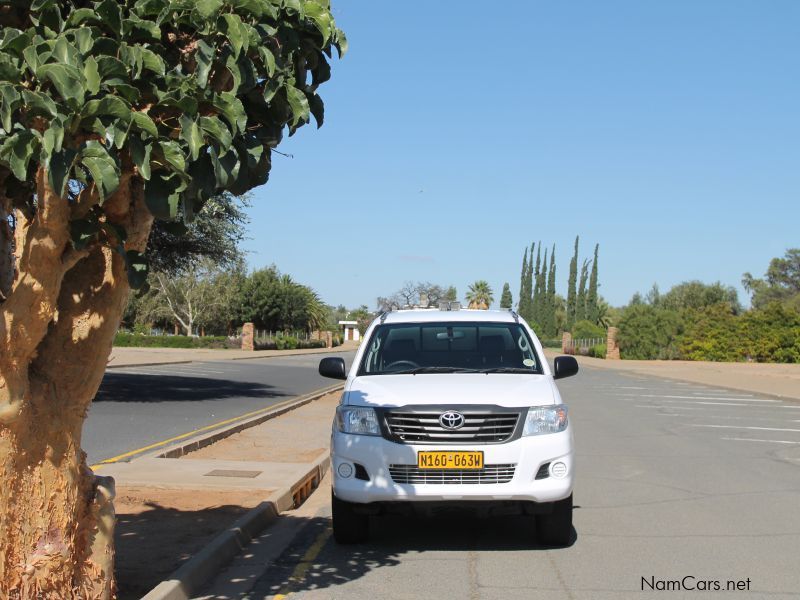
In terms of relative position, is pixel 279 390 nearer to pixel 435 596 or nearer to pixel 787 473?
pixel 787 473

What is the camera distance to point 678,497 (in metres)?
9.81

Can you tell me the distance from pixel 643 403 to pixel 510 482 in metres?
17.5

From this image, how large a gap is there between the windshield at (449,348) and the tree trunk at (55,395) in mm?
3509

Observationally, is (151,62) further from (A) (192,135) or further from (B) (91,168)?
(B) (91,168)

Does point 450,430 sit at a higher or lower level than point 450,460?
higher

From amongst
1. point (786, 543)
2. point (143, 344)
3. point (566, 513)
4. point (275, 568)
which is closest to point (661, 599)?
point (566, 513)

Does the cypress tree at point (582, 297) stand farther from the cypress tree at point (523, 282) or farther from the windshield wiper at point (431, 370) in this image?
the windshield wiper at point (431, 370)

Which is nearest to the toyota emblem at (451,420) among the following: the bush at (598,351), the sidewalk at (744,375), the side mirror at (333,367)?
the side mirror at (333,367)

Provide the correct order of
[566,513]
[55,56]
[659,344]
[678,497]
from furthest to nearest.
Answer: [659,344] < [678,497] < [566,513] < [55,56]

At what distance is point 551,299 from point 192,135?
99271 millimetres

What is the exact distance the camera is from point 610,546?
7484 millimetres

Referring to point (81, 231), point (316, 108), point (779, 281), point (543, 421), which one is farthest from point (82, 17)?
point (779, 281)

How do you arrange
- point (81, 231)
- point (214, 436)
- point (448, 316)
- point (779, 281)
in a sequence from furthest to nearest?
point (779, 281) < point (214, 436) < point (448, 316) < point (81, 231)

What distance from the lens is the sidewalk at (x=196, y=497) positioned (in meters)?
6.45
